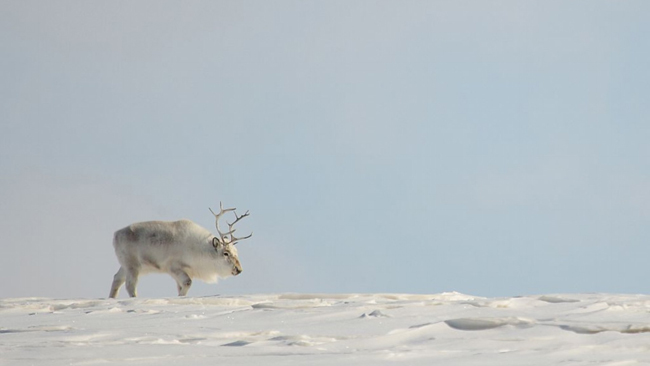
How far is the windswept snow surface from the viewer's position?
5066 millimetres

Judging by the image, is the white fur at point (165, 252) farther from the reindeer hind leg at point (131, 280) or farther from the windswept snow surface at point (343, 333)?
the windswept snow surface at point (343, 333)

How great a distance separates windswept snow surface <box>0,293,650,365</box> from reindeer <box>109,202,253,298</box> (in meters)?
8.09

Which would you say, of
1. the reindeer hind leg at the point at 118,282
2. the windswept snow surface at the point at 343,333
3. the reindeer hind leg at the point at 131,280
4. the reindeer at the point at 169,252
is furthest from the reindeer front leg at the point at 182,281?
the windswept snow surface at the point at 343,333

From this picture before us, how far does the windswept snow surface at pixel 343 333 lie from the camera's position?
5066 millimetres

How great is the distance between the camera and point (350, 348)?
5441mm

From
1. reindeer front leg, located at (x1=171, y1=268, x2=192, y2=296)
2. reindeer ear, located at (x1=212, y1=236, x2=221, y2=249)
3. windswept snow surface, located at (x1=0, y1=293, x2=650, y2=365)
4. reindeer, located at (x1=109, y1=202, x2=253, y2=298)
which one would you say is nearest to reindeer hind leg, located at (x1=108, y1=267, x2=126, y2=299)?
reindeer, located at (x1=109, y1=202, x2=253, y2=298)

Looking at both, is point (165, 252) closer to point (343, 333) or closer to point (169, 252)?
point (169, 252)

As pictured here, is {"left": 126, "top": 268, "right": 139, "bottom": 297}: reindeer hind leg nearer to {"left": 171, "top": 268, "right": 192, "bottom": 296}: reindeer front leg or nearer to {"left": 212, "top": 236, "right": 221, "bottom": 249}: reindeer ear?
{"left": 171, "top": 268, "right": 192, "bottom": 296}: reindeer front leg

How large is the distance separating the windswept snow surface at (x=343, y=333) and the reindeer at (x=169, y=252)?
8.09m

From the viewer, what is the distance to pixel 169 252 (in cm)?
1648

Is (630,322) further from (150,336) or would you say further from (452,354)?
(150,336)

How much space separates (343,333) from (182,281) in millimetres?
10748

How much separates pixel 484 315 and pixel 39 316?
3677 mm

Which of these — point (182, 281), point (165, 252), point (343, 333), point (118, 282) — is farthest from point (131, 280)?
point (343, 333)
